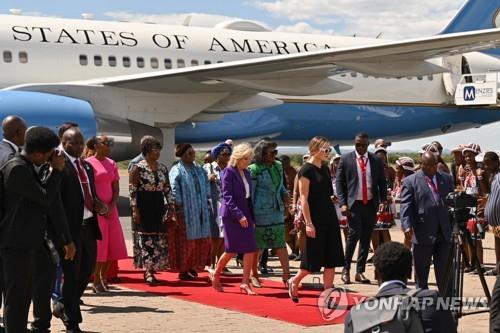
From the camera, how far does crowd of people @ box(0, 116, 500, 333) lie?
695 centimetres

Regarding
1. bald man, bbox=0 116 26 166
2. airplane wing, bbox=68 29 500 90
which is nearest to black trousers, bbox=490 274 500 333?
bald man, bbox=0 116 26 166

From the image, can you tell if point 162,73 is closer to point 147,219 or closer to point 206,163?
point 206,163

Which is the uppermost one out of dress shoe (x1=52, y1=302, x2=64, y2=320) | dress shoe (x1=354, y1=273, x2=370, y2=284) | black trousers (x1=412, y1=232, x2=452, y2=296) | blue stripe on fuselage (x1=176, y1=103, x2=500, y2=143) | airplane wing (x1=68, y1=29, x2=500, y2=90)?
airplane wing (x1=68, y1=29, x2=500, y2=90)

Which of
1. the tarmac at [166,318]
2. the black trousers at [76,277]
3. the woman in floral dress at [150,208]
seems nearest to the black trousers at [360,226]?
the tarmac at [166,318]

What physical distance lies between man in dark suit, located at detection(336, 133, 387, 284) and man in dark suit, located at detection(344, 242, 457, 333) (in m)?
6.92

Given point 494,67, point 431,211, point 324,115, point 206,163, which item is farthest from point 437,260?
point 494,67

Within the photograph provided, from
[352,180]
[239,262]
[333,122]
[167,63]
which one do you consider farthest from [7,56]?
[352,180]

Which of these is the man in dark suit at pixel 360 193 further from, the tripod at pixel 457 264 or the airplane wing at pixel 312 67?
the airplane wing at pixel 312 67

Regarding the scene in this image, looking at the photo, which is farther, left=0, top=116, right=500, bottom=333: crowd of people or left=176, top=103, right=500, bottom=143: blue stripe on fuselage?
left=176, top=103, right=500, bottom=143: blue stripe on fuselage

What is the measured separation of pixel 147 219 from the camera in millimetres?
10734

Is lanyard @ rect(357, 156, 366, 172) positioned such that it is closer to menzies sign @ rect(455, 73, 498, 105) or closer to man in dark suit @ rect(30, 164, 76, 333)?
man in dark suit @ rect(30, 164, 76, 333)

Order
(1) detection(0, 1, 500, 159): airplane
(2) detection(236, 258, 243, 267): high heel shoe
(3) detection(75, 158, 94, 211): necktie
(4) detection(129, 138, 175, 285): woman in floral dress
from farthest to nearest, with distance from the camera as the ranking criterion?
1. (1) detection(0, 1, 500, 159): airplane
2. (2) detection(236, 258, 243, 267): high heel shoe
3. (4) detection(129, 138, 175, 285): woman in floral dress
4. (3) detection(75, 158, 94, 211): necktie

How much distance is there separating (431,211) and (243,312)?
1951mm

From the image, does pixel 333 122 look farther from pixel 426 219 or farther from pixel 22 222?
pixel 22 222
